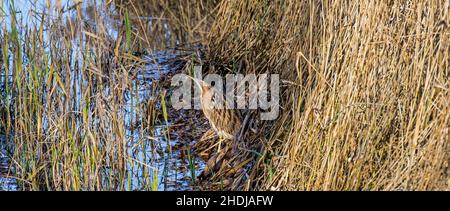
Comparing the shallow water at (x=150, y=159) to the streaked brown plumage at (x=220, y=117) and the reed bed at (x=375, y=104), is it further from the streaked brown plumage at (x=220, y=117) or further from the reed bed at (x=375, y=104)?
the reed bed at (x=375, y=104)

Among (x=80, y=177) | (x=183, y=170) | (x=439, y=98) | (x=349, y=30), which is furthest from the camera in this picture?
(x=183, y=170)

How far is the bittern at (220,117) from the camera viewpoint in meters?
4.00

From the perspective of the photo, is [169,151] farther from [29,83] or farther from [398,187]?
[398,187]

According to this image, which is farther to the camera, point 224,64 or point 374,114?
point 224,64

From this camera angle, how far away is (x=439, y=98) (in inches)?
114

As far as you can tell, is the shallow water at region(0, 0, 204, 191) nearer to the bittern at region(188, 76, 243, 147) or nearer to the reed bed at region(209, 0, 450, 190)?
the bittern at region(188, 76, 243, 147)

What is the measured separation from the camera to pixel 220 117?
13.1ft

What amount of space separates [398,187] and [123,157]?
4.07 feet

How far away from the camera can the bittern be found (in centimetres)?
400

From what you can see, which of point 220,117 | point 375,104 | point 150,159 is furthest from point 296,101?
point 150,159

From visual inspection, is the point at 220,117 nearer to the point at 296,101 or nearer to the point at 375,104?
the point at 296,101

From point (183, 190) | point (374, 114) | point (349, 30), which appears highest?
point (349, 30)

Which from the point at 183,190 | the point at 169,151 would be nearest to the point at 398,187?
the point at 183,190

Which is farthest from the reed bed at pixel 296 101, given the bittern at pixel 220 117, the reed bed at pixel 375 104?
the bittern at pixel 220 117
